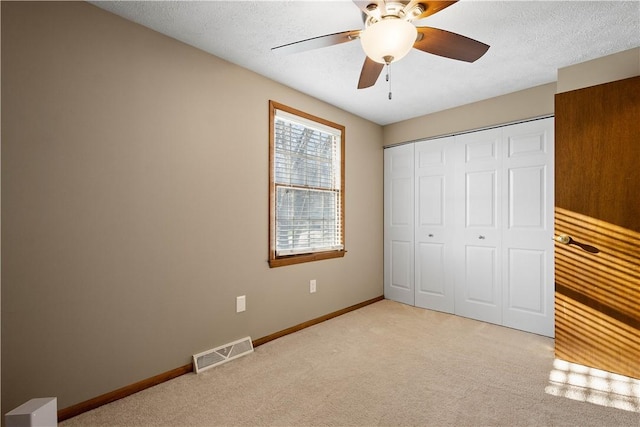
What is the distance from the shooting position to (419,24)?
86.1 inches

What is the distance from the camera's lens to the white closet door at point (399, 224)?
4.16m

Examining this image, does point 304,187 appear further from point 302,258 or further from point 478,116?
point 478,116

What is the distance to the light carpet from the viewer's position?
1.86 m

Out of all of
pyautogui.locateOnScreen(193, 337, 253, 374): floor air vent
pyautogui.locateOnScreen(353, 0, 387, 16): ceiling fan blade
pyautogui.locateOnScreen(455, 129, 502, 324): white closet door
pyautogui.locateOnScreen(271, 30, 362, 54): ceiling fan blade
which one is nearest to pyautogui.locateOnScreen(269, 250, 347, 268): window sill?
pyautogui.locateOnScreen(193, 337, 253, 374): floor air vent

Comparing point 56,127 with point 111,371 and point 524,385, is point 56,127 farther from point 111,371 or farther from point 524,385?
point 524,385

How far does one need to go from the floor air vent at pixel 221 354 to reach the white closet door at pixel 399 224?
7.22 feet

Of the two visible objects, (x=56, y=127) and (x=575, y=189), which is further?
(x=575, y=189)

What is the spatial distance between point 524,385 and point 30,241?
10.2ft

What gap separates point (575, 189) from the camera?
2.55 meters

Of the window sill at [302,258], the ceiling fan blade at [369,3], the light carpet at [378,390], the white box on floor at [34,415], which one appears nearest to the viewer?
the white box on floor at [34,415]

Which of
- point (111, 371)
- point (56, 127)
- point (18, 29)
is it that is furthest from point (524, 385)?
point (18, 29)

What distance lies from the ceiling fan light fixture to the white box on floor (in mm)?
1713

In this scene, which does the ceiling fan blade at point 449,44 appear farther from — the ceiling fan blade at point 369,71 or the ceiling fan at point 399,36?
the ceiling fan blade at point 369,71

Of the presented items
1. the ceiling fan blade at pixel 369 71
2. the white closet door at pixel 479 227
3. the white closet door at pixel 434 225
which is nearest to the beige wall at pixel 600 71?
the white closet door at pixel 479 227
